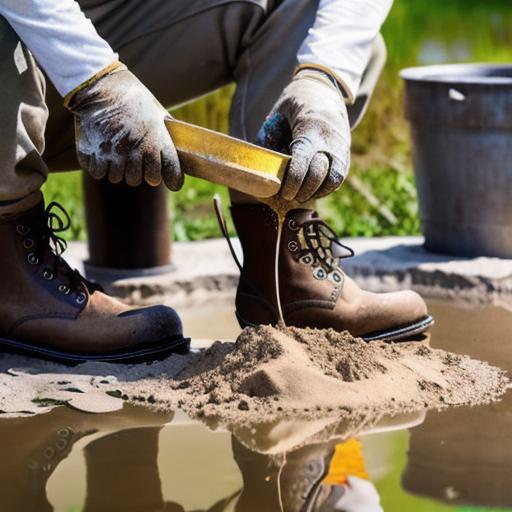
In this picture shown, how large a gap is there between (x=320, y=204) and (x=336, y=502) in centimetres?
291

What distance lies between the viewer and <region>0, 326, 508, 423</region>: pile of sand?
6.92 ft

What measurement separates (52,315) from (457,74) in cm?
193

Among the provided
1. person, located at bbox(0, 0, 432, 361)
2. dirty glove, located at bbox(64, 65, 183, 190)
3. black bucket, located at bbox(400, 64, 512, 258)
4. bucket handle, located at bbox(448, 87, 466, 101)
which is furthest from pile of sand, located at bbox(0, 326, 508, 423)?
bucket handle, located at bbox(448, 87, 466, 101)

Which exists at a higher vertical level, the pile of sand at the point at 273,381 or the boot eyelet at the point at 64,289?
the boot eyelet at the point at 64,289

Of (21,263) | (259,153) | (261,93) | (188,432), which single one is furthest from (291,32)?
(188,432)

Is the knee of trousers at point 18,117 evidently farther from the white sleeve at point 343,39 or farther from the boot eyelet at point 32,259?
the white sleeve at point 343,39

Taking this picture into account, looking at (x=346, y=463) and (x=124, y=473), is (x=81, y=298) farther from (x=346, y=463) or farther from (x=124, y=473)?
(x=346, y=463)

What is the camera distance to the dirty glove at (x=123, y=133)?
2.19 metres

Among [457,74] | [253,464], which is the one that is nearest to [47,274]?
[253,464]

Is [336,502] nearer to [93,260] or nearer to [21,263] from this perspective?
[21,263]

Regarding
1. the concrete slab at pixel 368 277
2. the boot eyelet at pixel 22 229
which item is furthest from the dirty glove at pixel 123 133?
the concrete slab at pixel 368 277

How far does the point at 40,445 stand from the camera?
1.95 meters

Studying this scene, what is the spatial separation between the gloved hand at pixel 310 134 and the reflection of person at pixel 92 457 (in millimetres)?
549

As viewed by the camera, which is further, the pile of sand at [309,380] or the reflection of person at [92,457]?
the pile of sand at [309,380]
